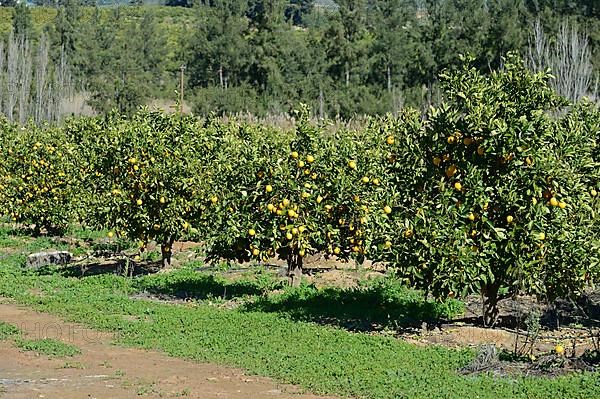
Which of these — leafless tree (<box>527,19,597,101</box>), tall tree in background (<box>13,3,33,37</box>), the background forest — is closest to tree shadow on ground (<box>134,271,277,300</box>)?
the background forest

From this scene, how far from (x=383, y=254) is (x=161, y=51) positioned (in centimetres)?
5916

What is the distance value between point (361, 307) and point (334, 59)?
36.7m

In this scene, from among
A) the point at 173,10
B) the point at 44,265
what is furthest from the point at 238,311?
the point at 173,10

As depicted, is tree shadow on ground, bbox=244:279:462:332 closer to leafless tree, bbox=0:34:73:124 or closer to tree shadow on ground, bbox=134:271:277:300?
tree shadow on ground, bbox=134:271:277:300

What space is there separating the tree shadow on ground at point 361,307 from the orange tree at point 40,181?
30.1 feet

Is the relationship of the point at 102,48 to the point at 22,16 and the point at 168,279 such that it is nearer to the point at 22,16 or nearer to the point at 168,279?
the point at 22,16

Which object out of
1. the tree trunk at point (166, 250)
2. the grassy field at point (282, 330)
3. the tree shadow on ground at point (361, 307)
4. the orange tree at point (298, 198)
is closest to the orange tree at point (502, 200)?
the grassy field at point (282, 330)

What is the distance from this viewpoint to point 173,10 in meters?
110

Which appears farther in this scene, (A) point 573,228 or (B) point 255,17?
(B) point 255,17

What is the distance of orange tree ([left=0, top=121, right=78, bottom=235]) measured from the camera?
68.8 ft

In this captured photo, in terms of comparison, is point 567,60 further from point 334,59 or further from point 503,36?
point 334,59

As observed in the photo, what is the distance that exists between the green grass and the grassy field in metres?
0.77

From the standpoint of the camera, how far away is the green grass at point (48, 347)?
10.3m

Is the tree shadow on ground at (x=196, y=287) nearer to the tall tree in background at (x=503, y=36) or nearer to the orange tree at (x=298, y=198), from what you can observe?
the orange tree at (x=298, y=198)
